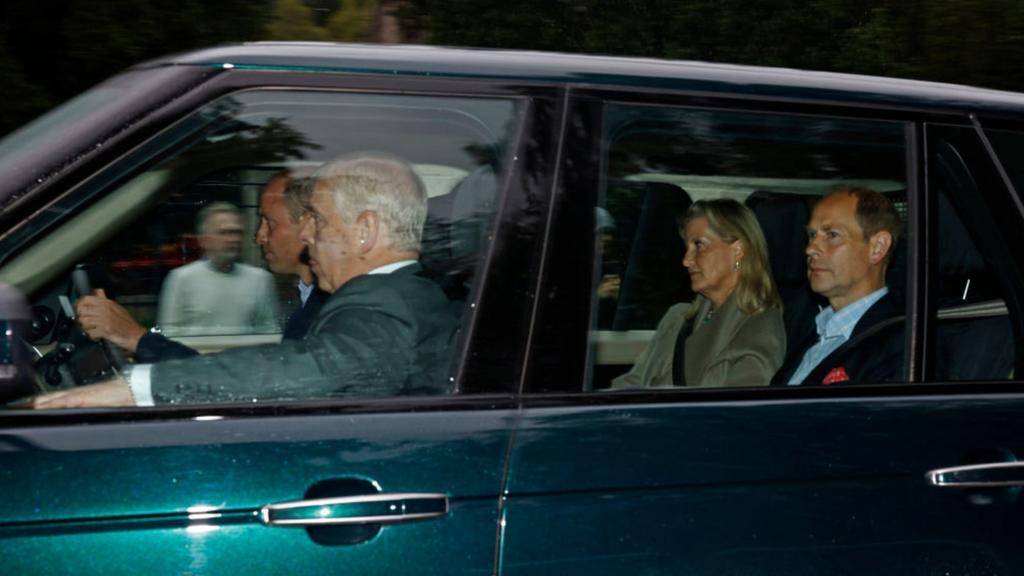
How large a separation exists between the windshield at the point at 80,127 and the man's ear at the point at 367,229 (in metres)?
0.42

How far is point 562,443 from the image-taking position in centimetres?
238

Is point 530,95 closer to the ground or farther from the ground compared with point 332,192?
farther from the ground

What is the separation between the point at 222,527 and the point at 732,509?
33.8 inches

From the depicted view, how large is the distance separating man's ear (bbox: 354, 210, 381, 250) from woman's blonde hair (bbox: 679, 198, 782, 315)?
2.84 ft

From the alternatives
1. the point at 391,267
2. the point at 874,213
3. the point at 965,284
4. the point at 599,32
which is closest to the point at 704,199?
the point at 874,213

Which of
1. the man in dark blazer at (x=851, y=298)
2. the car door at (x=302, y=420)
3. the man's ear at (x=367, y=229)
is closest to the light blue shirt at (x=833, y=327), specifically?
the man in dark blazer at (x=851, y=298)

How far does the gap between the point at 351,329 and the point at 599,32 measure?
493 inches

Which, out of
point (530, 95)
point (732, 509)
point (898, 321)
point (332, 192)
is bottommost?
point (732, 509)

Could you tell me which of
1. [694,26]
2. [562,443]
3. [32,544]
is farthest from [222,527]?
[694,26]

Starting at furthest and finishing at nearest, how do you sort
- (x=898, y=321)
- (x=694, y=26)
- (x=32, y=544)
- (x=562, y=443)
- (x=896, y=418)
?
(x=694, y=26) → (x=898, y=321) → (x=896, y=418) → (x=562, y=443) → (x=32, y=544)

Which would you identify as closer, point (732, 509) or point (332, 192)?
point (732, 509)

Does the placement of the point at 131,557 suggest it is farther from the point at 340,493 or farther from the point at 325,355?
the point at 325,355

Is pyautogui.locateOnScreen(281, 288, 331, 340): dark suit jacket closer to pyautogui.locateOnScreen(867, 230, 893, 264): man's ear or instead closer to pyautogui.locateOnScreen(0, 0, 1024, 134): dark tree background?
pyautogui.locateOnScreen(867, 230, 893, 264): man's ear

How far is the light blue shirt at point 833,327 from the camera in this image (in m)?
2.93
